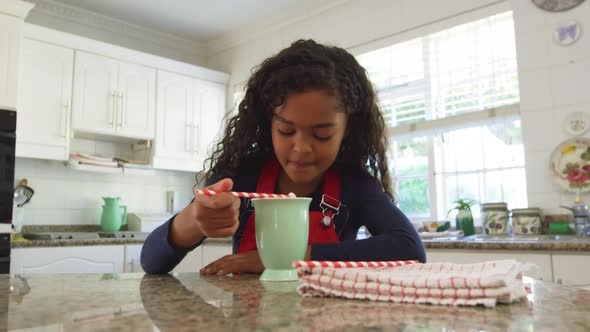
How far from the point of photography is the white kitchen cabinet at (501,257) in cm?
176

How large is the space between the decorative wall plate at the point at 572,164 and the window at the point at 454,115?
26 centimetres

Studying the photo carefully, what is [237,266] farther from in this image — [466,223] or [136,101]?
[136,101]

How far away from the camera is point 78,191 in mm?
3449

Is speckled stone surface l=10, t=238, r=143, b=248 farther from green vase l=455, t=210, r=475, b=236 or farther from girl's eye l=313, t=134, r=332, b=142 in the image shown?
girl's eye l=313, t=134, r=332, b=142

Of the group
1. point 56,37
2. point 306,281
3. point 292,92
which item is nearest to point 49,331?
point 306,281

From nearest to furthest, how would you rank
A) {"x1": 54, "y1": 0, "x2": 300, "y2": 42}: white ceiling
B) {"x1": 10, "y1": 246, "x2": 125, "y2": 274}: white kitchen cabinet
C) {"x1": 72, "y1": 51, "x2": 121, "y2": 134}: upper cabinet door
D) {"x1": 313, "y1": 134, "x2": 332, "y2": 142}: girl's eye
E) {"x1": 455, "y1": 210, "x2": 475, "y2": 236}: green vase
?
1. {"x1": 313, "y1": 134, "x2": 332, "y2": 142}: girl's eye
2. {"x1": 455, "y1": 210, "x2": 475, "y2": 236}: green vase
3. {"x1": 10, "y1": 246, "x2": 125, "y2": 274}: white kitchen cabinet
4. {"x1": 72, "y1": 51, "x2": 121, "y2": 134}: upper cabinet door
5. {"x1": 54, "y1": 0, "x2": 300, "y2": 42}: white ceiling

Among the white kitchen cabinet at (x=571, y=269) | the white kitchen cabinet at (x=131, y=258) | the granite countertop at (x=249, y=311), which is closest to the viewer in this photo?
the granite countertop at (x=249, y=311)

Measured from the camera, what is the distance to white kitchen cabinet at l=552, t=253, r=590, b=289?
1688 millimetres

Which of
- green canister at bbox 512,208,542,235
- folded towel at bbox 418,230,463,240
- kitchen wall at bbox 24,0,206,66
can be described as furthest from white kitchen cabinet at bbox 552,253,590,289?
kitchen wall at bbox 24,0,206,66

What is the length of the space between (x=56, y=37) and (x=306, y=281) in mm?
3093

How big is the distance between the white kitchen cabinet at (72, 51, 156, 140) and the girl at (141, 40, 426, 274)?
232cm

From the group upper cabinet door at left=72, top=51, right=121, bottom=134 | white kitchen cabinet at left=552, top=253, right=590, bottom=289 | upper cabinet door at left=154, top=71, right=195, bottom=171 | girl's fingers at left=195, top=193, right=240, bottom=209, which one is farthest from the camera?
upper cabinet door at left=154, top=71, right=195, bottom=171

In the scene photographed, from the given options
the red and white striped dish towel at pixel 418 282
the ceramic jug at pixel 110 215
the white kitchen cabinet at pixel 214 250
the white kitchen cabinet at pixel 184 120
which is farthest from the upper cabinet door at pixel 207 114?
the red and white striped dish towel at pixel 418 282

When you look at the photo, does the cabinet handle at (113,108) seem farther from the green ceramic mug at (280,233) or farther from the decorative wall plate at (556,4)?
the green ceramic mug at (280,233)
